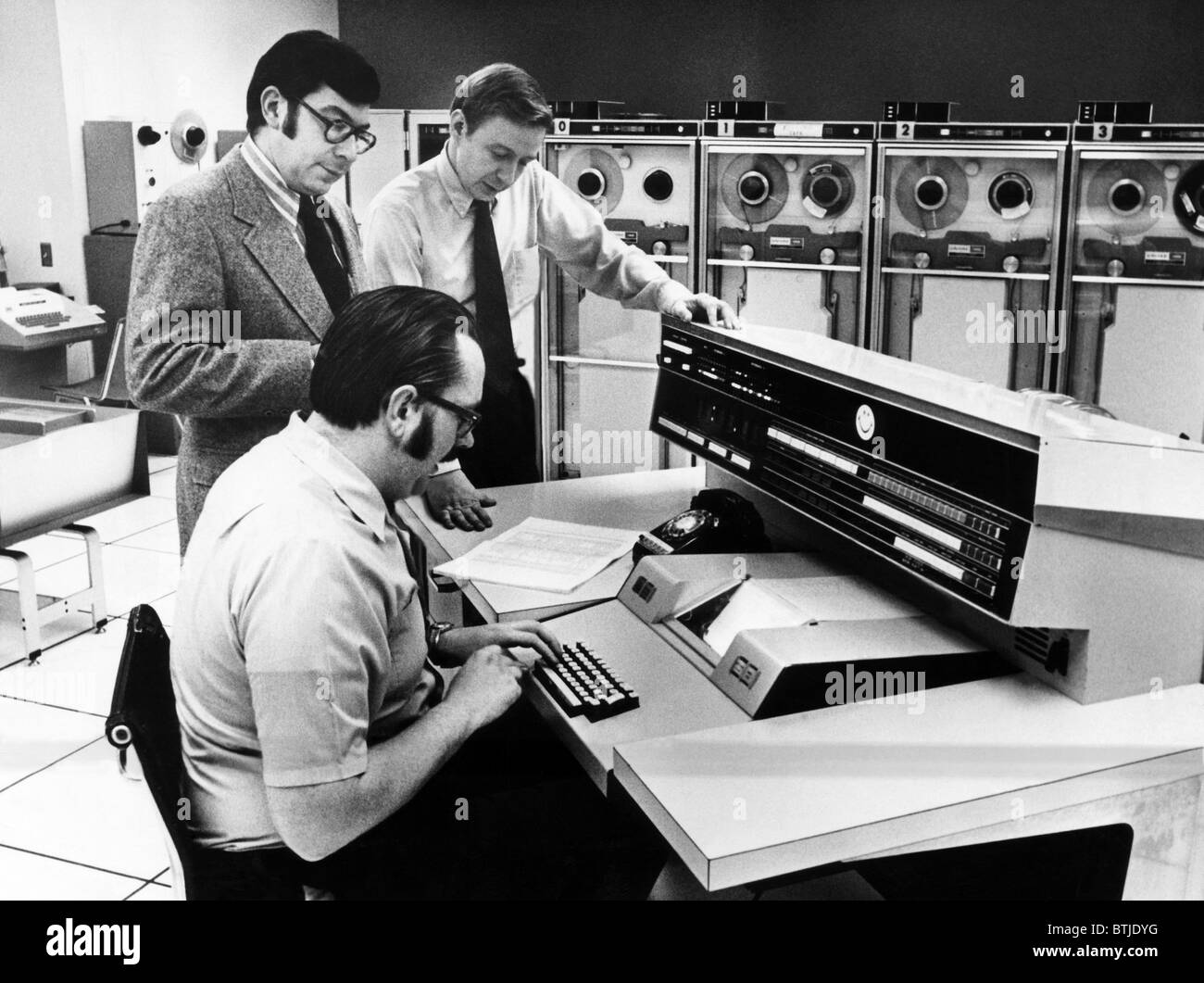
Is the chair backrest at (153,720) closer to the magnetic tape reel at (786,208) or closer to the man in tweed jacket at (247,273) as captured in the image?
the man in tweed jacket at (247,273)

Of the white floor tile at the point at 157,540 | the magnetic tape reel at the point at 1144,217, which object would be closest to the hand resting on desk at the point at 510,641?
the white floor tile at the point at 157,540

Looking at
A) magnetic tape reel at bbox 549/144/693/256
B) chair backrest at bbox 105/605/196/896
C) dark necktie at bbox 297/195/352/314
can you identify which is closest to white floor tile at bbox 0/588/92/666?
dark necktie at bbox 297/195/352/314

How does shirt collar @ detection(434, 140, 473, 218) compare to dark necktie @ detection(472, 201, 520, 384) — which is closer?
shirt collar @ detection(434, 140, 473, 218)

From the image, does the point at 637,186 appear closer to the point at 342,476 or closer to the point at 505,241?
the point at 505,241

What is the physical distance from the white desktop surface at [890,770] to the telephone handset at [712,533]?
0.57 metres

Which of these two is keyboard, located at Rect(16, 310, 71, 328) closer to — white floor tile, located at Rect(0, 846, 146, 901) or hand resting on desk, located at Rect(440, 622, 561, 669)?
white floor tile, located at Rect(0, 846, 146, 901)

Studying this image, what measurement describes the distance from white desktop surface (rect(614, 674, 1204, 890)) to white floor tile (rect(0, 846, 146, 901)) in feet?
4.80

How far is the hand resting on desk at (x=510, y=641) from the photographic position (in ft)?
5.86

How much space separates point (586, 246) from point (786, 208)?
6.83ft

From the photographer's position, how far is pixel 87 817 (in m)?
2.70

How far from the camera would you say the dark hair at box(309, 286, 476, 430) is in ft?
4.93

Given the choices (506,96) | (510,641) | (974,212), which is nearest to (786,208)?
(974,212)
